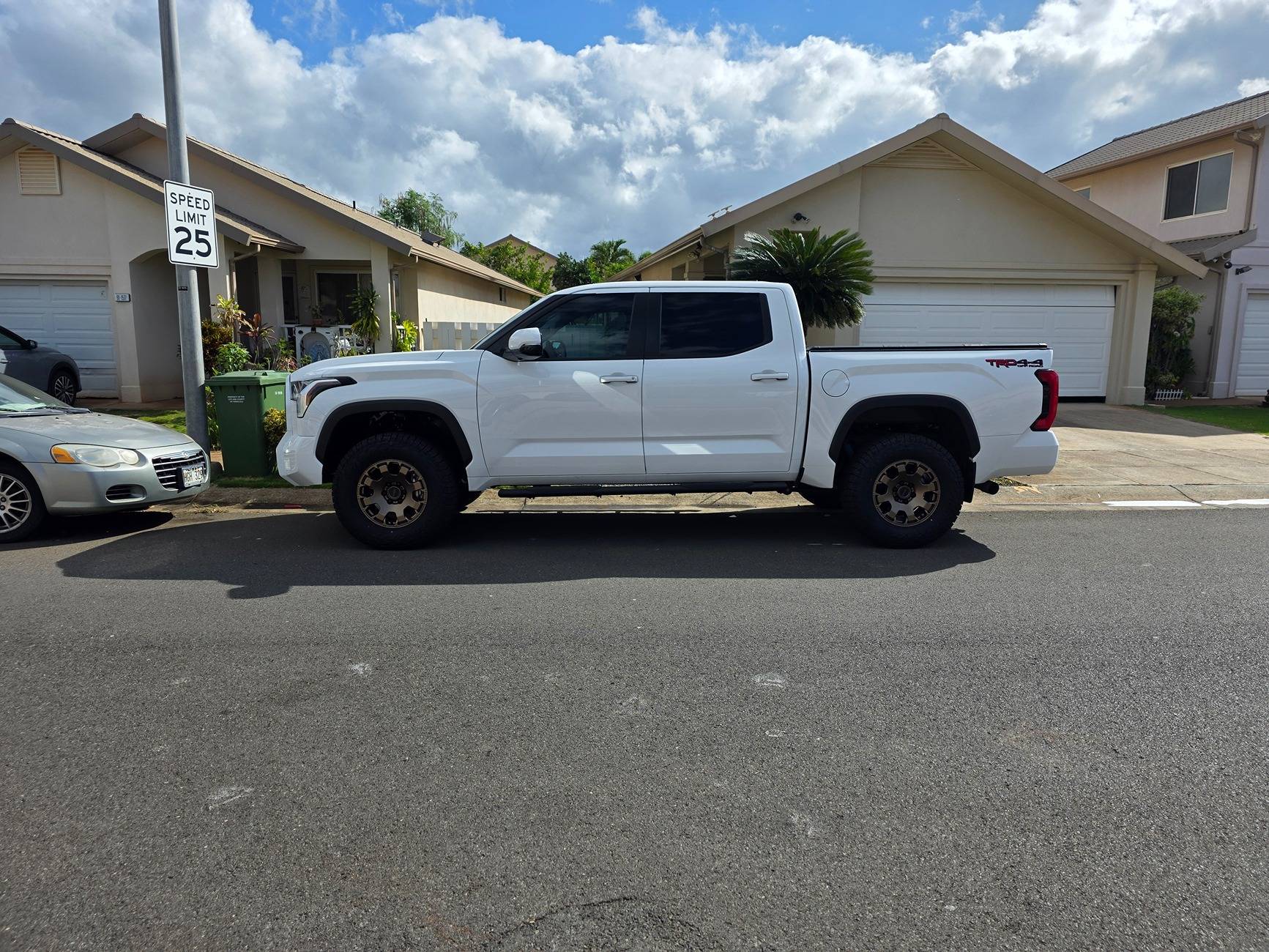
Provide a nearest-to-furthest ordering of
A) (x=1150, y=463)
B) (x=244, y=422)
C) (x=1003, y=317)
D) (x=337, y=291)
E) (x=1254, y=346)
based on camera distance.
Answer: (x=244, y=422) → (x=1150, y=463) → (x=1003, y=317) → (x=1254, y=346) → (x=337, y=291)

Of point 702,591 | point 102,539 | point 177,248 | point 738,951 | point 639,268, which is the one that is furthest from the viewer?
point 639,268

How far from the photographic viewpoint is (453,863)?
2910mm

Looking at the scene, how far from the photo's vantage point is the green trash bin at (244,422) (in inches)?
374

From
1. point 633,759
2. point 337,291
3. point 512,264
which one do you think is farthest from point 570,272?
point 633,759

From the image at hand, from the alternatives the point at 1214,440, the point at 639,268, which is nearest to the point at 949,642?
the point at 1214,440

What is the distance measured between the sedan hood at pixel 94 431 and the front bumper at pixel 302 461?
1.68 metres

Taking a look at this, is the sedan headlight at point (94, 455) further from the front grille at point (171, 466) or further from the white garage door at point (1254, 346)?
the white garage door at point (1254, 346)

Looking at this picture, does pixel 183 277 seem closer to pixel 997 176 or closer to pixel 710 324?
pixel 710 324

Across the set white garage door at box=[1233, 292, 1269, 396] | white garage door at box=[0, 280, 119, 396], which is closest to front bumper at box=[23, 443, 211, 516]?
white garage door at box=[0, 280, 119, 396]

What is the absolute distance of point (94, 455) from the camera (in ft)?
24.2

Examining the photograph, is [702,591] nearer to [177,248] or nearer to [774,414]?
[774,414]

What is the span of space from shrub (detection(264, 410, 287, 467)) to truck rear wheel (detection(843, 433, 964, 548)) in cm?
611

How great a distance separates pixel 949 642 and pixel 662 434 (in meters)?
2.82

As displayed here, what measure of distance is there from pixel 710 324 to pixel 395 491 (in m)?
2.83
